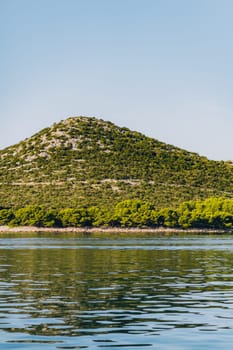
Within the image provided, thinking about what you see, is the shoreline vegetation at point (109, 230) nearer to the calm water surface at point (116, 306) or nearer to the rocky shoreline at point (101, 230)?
the rocky shoreline at point (101, 230)

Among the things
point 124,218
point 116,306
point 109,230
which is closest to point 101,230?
point 109,230

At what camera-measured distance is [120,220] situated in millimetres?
190875

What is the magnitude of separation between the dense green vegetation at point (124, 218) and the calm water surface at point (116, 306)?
394ft

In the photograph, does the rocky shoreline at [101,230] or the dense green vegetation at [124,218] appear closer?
the dense green vegetation at [124,218]

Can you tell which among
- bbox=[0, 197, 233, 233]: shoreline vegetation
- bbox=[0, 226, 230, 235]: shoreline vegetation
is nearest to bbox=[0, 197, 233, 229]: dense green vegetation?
bbox=[0, 197, 233, 233]: shoreline vegetation

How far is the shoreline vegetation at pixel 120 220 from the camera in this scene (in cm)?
18750

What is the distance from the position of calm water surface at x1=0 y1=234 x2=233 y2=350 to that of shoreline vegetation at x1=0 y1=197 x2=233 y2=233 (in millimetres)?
120523

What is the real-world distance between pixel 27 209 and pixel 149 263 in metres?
125

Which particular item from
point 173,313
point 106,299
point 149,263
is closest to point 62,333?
point 173,313

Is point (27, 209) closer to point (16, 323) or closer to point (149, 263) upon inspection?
point (149, 263)

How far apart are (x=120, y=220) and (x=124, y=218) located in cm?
283

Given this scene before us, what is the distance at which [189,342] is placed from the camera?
93.2 ft

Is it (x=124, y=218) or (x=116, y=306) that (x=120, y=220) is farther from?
(x=116, y=306)

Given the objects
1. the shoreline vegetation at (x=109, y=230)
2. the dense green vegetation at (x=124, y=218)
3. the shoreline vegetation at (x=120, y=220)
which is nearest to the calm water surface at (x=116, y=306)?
the dense green vegetation at (x=124, y=218)
